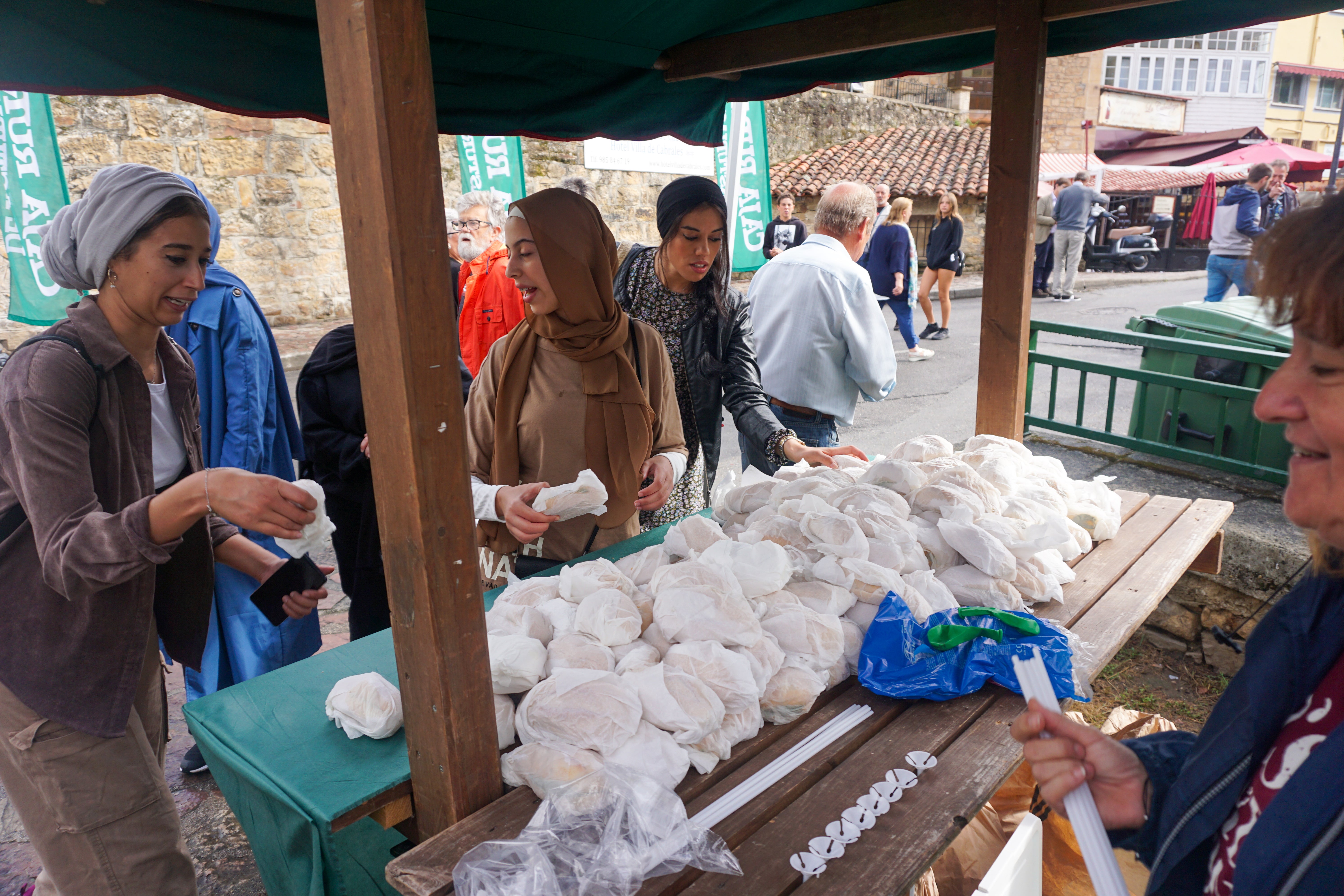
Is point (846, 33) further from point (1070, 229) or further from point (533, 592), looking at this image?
point (1070, 229)

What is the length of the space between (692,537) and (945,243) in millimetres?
10144

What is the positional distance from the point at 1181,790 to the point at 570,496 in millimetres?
1392

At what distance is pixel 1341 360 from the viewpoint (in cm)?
79

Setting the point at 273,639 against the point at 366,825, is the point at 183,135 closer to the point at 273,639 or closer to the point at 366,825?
the point at 273,639

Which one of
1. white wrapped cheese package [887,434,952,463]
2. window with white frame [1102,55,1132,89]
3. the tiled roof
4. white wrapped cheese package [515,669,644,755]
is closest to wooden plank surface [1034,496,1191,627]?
white wrapped cheese package [887,434,952,463]

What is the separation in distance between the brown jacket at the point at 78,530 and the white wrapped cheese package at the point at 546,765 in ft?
2.45

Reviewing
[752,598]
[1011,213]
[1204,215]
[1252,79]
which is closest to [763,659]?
[752,598]

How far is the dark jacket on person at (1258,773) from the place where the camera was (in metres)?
0.79

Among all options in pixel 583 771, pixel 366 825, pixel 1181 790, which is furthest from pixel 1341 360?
pixel 366 825

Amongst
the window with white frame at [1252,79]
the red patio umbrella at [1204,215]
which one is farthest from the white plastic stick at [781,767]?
the window with white frame at [1252,79]

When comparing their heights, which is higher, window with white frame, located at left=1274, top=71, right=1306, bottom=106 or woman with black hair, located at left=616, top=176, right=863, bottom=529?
window with white frame, located at left=1274, top=71, right=1306, bottom=106

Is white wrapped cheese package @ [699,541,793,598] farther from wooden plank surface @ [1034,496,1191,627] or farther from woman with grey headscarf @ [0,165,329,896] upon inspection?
woman with grey headscarf @ [0,165,329,896]

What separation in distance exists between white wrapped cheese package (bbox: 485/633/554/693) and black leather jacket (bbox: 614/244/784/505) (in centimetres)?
159

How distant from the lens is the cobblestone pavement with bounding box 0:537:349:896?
8.36ft
